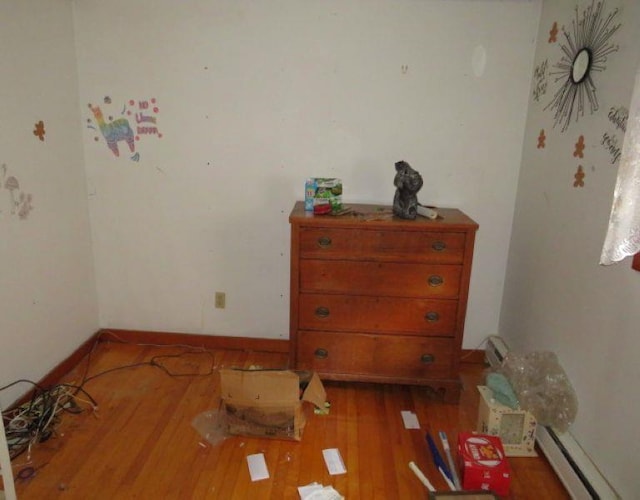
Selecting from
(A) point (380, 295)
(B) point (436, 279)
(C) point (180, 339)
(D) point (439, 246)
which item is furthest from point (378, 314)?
(C) point (180, 339)

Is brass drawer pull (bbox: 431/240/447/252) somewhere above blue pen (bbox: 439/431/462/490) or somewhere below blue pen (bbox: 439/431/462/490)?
above

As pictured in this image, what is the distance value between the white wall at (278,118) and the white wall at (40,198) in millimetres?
128

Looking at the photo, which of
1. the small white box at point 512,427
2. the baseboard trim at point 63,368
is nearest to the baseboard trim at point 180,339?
the baseboard trim at point 63,368

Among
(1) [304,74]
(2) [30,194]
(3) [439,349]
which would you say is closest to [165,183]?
(2) [30,194]

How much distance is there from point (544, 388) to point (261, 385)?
119cm

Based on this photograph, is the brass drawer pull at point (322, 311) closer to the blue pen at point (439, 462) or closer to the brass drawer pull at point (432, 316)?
the brass drawer pull at point (432, 316)

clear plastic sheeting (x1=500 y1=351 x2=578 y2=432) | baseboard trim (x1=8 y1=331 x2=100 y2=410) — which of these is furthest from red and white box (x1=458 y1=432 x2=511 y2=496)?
baseboard trim (x1=8 y1=331 x2=100 y2=410)

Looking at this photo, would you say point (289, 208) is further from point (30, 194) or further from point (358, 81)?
point (30, 194)

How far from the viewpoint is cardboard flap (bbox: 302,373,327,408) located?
1.96 m

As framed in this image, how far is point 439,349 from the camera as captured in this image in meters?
2.11

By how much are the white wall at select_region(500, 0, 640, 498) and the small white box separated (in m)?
0.20

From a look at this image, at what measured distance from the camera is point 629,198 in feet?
3.82

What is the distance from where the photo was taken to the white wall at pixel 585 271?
143 cm

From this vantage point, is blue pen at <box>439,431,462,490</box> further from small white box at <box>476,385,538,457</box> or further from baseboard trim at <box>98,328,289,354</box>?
baseboard trim at <box>98,328,289,354</box>
